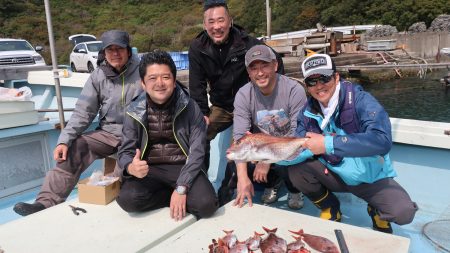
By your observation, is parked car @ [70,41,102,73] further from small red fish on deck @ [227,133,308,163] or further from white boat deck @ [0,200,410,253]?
small red fish on deck @ [227,133,308,163]

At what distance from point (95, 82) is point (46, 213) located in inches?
57.7

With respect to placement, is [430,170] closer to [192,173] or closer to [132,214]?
[192,173]

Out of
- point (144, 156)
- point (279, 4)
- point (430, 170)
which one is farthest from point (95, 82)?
point (279, 4)

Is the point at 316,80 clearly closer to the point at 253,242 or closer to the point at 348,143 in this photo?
the point at 348,143

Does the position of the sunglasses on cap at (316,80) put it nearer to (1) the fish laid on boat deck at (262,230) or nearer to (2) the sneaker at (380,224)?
(1) the fish laid on boat deck at (262,230)

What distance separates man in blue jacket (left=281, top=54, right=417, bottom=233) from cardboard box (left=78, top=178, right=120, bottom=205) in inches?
61.7

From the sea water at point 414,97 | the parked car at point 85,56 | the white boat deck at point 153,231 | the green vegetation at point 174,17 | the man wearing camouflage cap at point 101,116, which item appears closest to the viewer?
the white boat deck at point 153,231

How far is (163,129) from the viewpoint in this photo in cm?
290

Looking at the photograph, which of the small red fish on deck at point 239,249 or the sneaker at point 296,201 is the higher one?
the small red fish on deck at point 239,249

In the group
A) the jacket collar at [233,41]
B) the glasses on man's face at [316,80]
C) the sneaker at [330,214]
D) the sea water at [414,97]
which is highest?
the jacket collar at [233,41]

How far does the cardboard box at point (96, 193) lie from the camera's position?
280cm

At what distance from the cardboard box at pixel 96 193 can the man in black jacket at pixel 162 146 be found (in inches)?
5.2

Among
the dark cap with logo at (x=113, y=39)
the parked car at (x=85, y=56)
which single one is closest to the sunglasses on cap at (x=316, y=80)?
the dark cap with logo at (x=113, y=39)

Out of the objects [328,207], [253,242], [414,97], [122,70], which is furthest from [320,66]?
[414,97]
